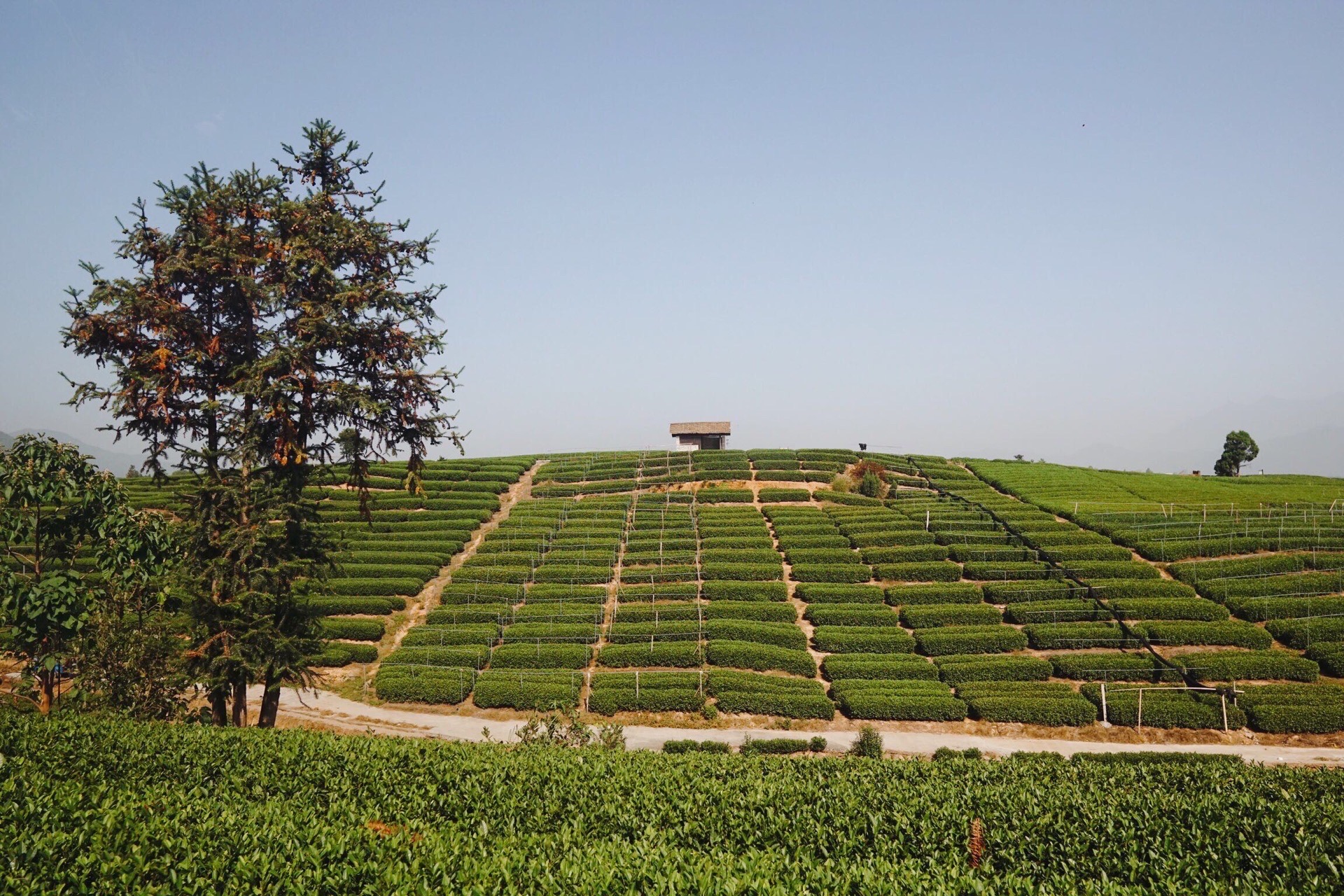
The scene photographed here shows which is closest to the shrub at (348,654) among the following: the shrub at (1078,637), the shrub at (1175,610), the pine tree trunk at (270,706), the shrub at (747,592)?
the pine tree trunk at (270,706)

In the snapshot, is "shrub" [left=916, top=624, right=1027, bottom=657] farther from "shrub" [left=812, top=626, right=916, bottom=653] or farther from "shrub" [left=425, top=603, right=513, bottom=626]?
"shrub" [left=425, top=603, right=513, bottom=626]

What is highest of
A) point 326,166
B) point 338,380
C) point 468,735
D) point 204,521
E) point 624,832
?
point 326,166

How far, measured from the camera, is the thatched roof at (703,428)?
205ft

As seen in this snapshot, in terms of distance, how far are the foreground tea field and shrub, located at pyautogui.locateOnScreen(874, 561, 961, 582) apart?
1938cm

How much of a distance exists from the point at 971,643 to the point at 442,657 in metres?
20.5

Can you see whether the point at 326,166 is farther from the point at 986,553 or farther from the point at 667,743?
the point at 986,553

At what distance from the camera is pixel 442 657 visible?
29.1 metres

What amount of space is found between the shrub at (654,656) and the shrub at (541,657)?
30.9 inches

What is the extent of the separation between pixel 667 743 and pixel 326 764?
12.2m

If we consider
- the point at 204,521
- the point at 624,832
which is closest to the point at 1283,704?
the point at 624,832

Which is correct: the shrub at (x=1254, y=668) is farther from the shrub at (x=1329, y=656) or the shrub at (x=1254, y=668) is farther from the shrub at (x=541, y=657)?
the shrub at (x=541, y=657)

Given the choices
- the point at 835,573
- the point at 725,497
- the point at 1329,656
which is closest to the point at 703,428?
the point at 725,497

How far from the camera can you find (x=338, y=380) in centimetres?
1716

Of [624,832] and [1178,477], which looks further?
[1178,477]
